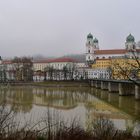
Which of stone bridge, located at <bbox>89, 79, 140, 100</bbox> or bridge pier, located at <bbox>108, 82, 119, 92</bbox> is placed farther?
bridge pier, located at <bbox>108, 82, 119, 92</bbox>

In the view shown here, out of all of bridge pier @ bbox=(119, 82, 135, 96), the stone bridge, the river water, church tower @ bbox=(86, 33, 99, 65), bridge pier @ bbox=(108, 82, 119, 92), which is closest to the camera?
the river water

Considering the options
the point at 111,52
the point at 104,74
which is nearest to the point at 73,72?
the point at 104,74

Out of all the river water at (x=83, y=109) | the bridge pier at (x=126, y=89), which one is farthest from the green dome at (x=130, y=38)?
the river water at (x=83, y=109)

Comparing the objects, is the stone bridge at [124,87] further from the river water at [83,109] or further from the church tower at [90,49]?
the church tower at [90,49]

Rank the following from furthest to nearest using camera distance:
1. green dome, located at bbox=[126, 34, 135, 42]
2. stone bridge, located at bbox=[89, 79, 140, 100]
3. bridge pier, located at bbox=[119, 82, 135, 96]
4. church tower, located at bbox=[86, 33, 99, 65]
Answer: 1. church tower, located at bbox=[86, 33, 99, 65]
2. green dome, located at bbox=[126, 34, 135, 42]
3. bridge pier, located at bbox=[119, 82, 135, 96]
4. stone bridge, located at bbox=[89, 79, 140, 100]

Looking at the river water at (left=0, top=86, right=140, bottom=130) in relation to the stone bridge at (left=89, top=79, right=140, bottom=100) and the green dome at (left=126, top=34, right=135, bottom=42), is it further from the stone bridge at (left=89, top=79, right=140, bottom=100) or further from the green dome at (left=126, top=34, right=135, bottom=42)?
the green dome at (left=126, top=34, right=135, bottom=42)

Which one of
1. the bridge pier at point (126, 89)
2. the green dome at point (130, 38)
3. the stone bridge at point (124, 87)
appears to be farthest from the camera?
the green dome at point (130, 38)

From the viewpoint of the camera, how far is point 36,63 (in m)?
184

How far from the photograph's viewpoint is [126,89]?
6475 cm

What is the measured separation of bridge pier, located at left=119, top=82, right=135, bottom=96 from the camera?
209ft

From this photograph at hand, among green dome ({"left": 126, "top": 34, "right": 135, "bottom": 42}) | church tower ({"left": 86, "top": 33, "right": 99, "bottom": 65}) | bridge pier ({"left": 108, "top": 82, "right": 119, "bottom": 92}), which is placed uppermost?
green dome ({"left": 126, "top": 34, "right": 135, "bottom": 42})

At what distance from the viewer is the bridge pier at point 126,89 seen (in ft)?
209

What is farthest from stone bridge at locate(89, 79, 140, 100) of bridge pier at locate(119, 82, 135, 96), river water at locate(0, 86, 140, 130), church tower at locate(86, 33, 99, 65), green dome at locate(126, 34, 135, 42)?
church tower at locate(86, 33, 99, 65)

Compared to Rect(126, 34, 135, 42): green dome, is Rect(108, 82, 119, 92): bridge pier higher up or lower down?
→ lower down
